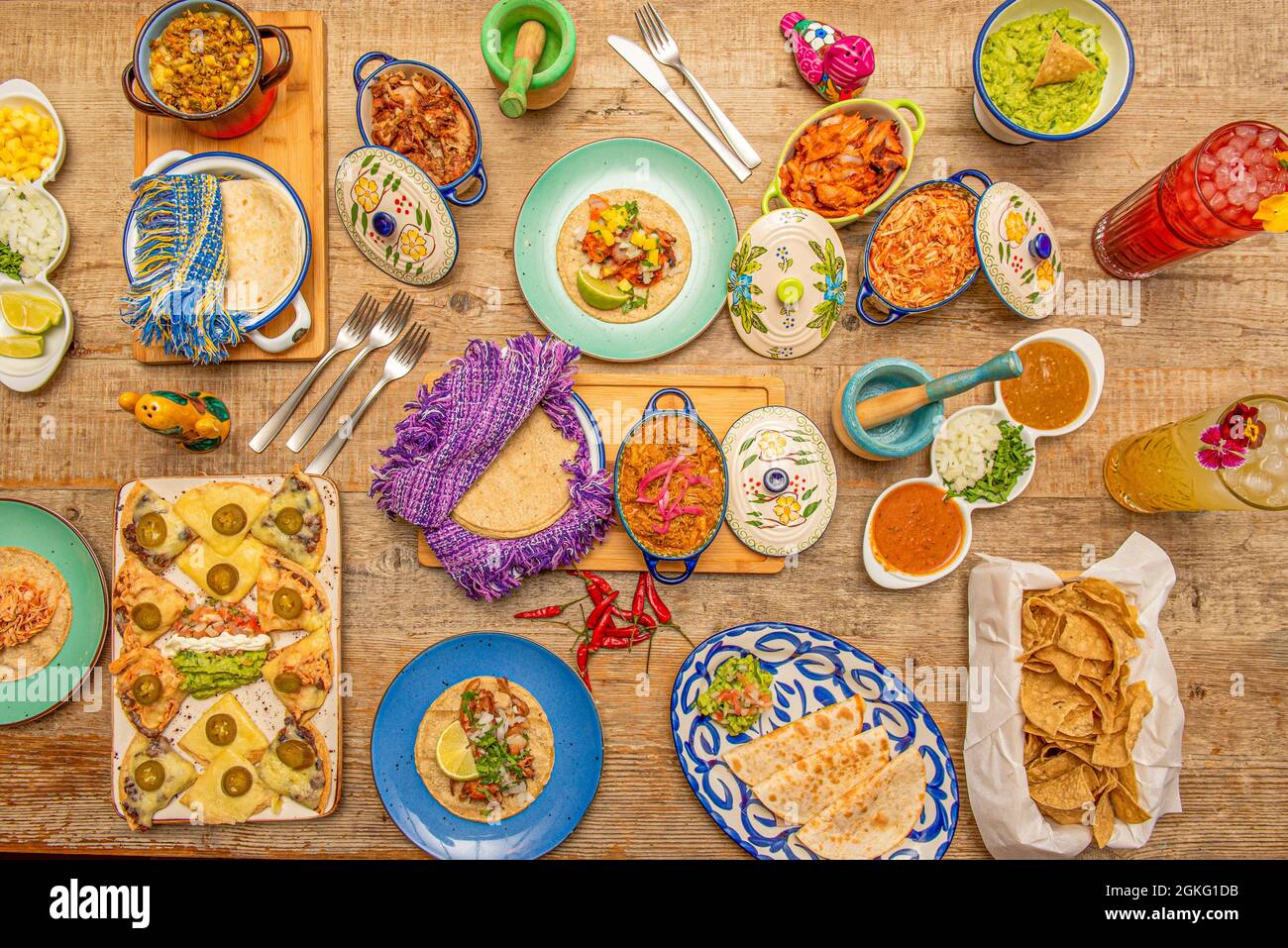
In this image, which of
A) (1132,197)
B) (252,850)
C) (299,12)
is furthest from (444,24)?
(252,850)

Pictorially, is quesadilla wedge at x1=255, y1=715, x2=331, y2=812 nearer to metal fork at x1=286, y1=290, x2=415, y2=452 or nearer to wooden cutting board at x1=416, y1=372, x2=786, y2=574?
wooden cutting board at x1=416, y1=372, x2=786, y2=574

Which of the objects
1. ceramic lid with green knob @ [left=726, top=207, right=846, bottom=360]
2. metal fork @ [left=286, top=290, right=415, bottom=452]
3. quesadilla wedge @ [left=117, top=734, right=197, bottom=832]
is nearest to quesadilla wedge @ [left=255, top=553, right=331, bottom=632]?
metal fork @ [left=286, top=290, right=415, bottom=452]

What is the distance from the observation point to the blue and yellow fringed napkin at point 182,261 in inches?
85.4

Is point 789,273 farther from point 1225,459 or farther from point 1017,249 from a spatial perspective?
point 1225,459

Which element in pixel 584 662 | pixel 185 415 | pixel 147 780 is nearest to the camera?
pixel 185 415

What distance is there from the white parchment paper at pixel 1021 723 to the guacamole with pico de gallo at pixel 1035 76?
1.34m

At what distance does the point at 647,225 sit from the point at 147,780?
2.17 metres

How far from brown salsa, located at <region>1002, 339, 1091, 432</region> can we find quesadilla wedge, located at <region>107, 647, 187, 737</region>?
2641 millimetres

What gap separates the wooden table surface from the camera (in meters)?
2.30

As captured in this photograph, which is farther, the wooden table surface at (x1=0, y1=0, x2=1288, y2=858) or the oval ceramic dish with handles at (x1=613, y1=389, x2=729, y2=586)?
the wooden table surface at (x1=0, y1=0, x2=1288, y2=858)

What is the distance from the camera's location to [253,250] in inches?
88.7

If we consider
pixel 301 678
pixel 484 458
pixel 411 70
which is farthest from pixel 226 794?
pixel 411 70

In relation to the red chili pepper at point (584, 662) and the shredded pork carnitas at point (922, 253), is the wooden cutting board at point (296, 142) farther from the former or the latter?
the shredded pork carnitas at point (922, 253)

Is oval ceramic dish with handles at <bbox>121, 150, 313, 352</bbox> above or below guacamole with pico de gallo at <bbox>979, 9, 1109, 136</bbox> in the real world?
below
